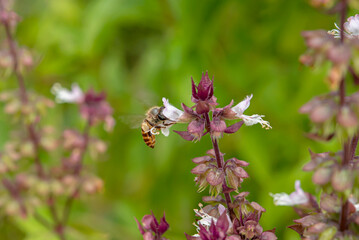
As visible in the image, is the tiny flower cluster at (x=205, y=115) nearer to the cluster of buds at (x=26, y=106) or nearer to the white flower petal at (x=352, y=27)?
the white flower petal at (x=352, y=27)

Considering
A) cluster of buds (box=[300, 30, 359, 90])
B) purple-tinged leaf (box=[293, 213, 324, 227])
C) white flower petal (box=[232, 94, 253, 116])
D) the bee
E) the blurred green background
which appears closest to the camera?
cluster of buds (box=[300, 30, 359, 90])

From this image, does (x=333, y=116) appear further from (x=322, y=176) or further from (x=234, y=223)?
(x=234, y=223)

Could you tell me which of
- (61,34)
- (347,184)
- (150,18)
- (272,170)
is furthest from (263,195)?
(61,34)

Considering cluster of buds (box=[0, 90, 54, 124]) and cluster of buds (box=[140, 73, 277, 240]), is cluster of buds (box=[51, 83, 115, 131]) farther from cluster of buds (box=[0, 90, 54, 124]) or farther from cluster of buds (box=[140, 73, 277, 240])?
cluster of buds (box=[140, 73, 277, 240])

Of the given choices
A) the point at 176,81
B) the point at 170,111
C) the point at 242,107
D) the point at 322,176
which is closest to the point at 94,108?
the point at 176,81

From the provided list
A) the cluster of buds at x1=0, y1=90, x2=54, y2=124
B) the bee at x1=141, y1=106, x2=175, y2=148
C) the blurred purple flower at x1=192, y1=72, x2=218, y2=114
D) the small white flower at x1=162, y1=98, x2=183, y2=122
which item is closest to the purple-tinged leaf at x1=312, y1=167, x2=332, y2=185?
the blurred purple flower at x1=192, y1=72, x2=218, y2=114
